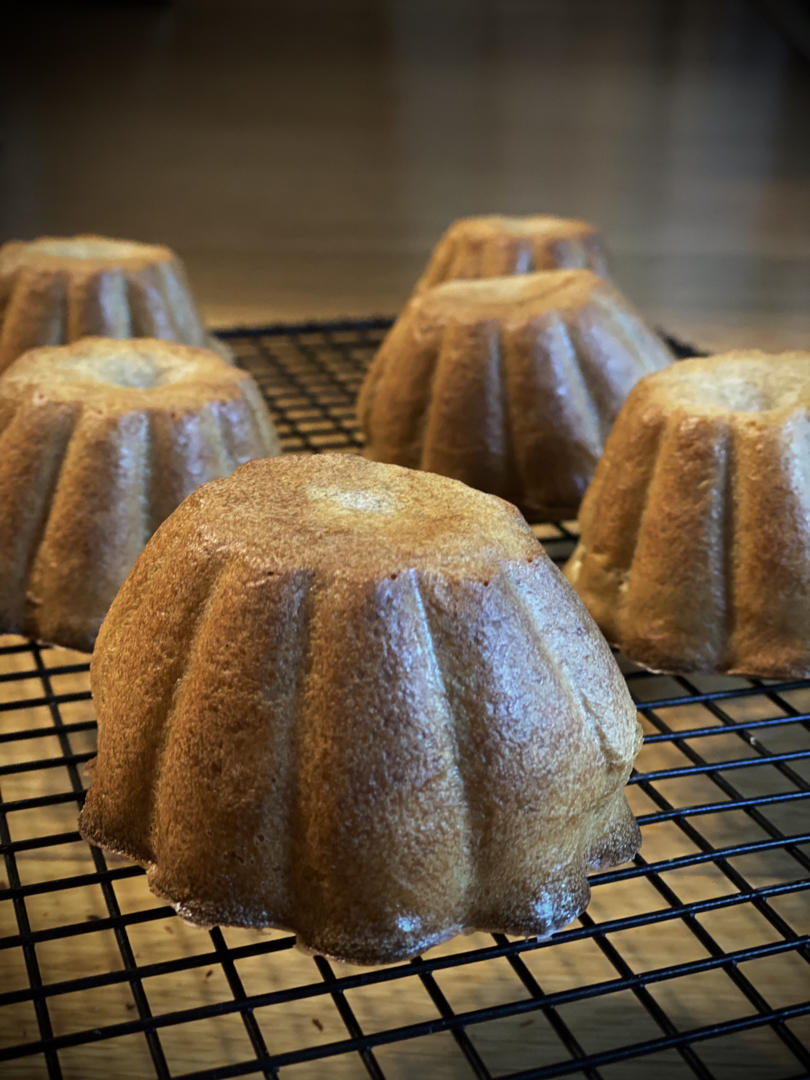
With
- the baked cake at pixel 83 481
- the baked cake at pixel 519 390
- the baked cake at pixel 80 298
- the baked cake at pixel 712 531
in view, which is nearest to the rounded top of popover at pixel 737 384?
the baked cake at pixel 712 531

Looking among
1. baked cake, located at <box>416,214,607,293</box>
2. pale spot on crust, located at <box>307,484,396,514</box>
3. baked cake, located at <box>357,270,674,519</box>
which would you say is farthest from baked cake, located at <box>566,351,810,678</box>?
baked cake, located at <box>416,214,607,293</box>

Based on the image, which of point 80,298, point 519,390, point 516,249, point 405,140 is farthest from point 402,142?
point 519,390

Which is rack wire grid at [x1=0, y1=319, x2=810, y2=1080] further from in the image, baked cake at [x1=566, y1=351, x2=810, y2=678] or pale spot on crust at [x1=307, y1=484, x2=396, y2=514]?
pale spot on crust at [x1=307, y1=484, x2=396, y2=514]

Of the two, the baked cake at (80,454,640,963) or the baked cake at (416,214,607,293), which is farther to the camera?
the baked cake at (416,214,607,293)

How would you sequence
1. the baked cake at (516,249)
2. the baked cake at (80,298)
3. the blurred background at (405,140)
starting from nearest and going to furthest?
the baked cake at (80,298) → the baked cake at (516,249) → the blurred background at (405,140)

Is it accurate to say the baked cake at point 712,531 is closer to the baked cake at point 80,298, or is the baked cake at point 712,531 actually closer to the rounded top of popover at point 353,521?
the rounded top of popover at point 353,521

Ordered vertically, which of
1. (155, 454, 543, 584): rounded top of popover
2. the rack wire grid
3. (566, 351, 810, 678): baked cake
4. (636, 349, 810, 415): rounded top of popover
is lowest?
the rack wire grid
